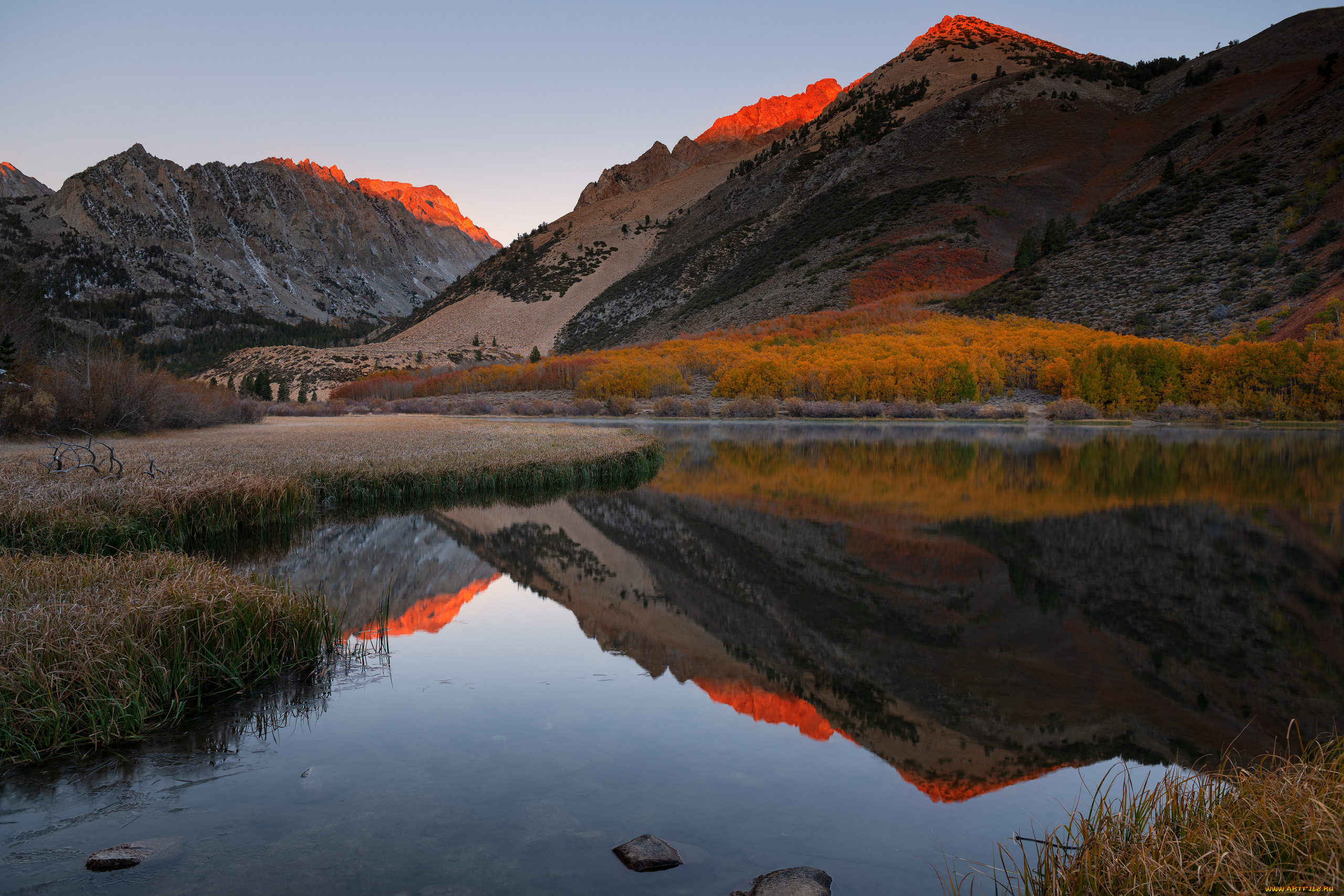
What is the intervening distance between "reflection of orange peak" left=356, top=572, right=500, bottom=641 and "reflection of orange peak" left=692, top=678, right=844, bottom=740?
3.06m

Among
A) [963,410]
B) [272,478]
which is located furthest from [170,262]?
[272,478]

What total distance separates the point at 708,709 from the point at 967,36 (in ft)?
388

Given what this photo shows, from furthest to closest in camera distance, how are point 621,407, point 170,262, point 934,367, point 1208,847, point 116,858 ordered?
point 170,262 < point 621,407 < point 934,367 < point 116,858 < point 1208,847

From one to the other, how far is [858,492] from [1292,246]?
3735 centimetres

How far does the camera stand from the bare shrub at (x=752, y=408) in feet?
136

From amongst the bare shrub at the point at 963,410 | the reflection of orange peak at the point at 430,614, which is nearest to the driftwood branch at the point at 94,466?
the reflection of orange peak at the point at 430,614

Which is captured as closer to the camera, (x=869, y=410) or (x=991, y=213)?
(x=869, y=410)

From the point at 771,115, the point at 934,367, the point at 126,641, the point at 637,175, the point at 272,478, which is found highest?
the point at 771,115

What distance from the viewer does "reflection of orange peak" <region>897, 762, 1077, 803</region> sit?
395 centimetres

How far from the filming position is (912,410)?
39.6 m

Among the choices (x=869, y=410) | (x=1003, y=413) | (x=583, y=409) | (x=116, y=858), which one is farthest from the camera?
(x=583, y=409)

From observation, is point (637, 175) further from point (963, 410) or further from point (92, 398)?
point (92, 398)

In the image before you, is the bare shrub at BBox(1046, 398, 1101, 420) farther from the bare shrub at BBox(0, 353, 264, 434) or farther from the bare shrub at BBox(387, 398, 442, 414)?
the bare shrub at BBox(0, 353, 264, 434)

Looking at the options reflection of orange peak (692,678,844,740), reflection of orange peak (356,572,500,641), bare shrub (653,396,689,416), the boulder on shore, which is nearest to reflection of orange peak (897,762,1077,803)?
reflection of orange peak (692,678,844,740)
